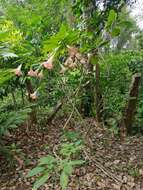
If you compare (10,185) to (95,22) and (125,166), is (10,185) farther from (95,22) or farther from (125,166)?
(95,22)

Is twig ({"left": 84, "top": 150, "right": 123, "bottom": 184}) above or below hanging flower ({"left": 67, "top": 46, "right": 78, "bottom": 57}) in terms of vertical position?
below

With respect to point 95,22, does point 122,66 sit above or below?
below

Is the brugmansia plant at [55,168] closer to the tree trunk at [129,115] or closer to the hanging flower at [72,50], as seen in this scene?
the hanging flower at [72,50]

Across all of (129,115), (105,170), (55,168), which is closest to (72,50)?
(55,168)

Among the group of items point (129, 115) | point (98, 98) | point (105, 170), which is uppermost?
point (98, 98)

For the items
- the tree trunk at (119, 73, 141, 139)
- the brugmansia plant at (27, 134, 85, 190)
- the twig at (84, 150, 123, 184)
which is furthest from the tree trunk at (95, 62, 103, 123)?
the brugmansia plant at (27, 134, 85, 190)

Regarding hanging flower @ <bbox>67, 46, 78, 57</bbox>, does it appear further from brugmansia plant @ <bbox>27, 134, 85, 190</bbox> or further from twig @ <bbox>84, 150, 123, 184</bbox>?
twig @ <bbox>84, 150, 123, 184</bbox>

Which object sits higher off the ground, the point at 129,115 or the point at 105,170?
the point at 129,115

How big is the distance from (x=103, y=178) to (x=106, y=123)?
1.37m

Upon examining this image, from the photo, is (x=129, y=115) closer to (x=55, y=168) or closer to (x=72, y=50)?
(x=55, y=168)

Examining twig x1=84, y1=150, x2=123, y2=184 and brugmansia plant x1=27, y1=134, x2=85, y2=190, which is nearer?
brugmansia plant x1=27, y1=134, x2=85, y2=190

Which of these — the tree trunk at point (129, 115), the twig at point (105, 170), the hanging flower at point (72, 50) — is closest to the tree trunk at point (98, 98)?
the tree trunk at point (129, 115)

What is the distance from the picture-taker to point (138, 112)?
4.11 m

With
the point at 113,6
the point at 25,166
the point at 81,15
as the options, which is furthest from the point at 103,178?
the point at 113,6
